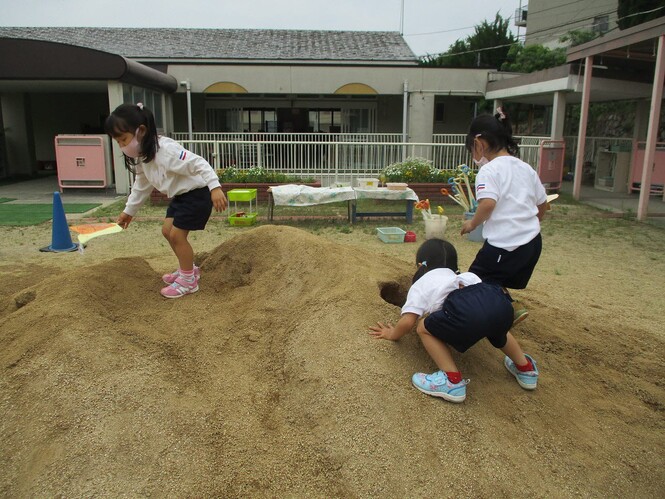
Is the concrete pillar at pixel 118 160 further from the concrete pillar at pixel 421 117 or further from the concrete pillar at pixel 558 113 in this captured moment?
the concrete pillar at pixel 558 113

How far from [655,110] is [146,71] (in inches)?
456

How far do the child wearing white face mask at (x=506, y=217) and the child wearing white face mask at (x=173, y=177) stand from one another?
1.84 m

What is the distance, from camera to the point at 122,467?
2.32 metres

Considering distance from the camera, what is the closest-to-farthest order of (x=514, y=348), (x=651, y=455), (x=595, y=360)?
1. (x=651, y=455)
2. (x=514, y=348)
3. (x=595, y=360)

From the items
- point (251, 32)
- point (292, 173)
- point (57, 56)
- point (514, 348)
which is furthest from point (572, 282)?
point (251, 32)

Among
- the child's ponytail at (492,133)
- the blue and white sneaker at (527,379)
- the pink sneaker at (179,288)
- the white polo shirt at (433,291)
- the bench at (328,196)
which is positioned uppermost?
the child's ponytail at (492,133)

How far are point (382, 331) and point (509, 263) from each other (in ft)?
2.69

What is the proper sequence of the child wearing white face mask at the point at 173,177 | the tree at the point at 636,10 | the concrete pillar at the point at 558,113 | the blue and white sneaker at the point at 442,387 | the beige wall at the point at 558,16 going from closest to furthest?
the blue and white sneaker at the point at 442,387 < the child wearing white face mask at the point at 173,177 < the concrete pillar at the point at 558,113 < the tree at the point at 636,10 < the beige wall at the point at 558,16

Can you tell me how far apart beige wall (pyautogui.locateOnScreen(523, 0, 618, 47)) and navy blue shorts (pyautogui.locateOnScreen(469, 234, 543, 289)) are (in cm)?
3370

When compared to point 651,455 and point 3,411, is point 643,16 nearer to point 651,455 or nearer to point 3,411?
point 651,455

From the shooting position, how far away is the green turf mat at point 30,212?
9.30 m

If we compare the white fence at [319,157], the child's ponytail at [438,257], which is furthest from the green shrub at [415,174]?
the child's ponytail at [438,257]

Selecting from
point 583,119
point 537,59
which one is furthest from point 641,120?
point 537,59

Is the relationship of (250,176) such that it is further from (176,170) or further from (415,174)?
(176,170)
